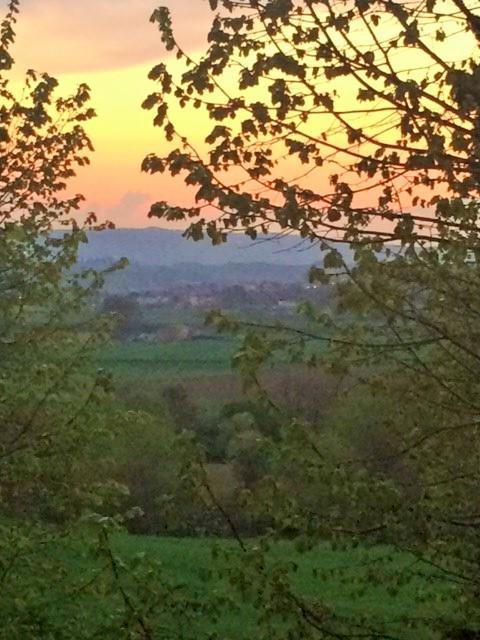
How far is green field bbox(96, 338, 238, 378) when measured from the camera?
63031 millimetres

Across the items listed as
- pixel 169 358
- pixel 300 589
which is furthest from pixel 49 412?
pixel 169 358

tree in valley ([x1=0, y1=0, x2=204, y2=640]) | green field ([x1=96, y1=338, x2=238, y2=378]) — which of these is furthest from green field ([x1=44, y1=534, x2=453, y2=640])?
green field ([x1=96, y1=338, x2=238, y2=378])

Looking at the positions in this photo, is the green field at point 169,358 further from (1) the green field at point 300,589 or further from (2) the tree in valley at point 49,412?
(2) the tree in valley at point 49,412

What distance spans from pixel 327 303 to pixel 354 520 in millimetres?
2251

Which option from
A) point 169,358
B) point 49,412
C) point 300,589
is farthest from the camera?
point 169,358

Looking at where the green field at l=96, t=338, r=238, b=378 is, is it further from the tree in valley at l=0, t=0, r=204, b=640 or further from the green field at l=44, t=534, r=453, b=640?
the tree in valley at l=0, t=0, r=204, b=640

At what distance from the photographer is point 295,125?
598cm

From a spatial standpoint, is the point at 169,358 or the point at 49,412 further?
the point at 169,358

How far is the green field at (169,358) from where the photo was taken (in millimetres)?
63031

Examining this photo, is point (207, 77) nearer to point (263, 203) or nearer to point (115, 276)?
point (263, 203)

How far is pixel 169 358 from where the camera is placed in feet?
240

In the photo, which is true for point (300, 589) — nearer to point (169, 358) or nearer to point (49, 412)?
point (49, 412)

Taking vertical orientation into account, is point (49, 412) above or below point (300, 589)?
above

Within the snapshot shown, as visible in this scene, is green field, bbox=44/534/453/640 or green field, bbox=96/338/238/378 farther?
green field, bbox=96/338/238/378
